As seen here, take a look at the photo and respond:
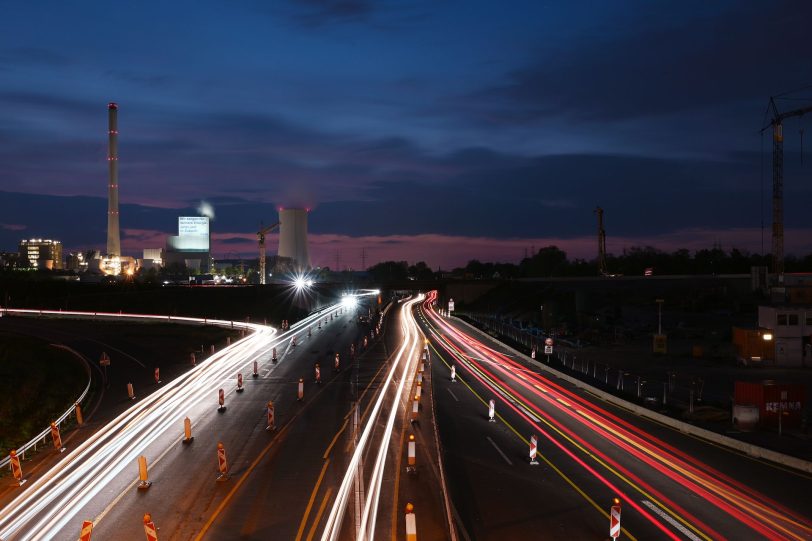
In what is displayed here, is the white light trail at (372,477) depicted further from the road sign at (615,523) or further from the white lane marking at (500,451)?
the road sign at (615,523)

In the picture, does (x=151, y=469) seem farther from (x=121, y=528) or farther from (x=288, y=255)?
(x=288, y=255)

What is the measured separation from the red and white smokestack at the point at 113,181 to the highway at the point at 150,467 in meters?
148

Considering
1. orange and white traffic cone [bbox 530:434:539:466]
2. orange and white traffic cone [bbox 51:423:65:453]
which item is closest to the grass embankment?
orange and white traffic cone [bbox 51:423:65:453]

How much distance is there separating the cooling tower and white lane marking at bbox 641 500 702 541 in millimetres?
160424

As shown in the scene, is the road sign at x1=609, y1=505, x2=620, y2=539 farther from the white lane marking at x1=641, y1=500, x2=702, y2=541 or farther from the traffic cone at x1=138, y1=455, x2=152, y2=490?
the traffic cone at x1=138, y1=455, x2=152, y2=490

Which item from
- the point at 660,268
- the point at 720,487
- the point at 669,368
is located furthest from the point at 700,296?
the point at 660,268

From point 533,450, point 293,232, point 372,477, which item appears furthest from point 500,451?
point 293,232

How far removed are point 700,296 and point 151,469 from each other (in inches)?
3538

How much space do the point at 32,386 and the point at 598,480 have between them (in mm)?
35066

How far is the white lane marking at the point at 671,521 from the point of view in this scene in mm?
14945

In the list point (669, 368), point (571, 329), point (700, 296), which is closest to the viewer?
point (669, 368)

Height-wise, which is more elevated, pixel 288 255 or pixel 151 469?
pixel 288 255

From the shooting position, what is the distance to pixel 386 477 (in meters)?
18.8

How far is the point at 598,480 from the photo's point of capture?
1933 centimetres
